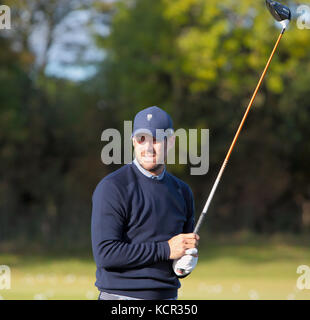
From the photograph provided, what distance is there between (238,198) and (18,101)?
32.3ft

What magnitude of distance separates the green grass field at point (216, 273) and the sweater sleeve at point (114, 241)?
28.4ft

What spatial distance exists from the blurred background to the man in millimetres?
17159

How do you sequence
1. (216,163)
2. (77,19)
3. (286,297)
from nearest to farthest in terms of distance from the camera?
(286,297) < (216,163) < (77,19)

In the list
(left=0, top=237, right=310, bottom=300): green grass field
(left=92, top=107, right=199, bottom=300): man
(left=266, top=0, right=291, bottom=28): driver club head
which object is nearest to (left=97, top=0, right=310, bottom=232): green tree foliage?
(left=0, top=237, right=310, bottom=300): green grass field

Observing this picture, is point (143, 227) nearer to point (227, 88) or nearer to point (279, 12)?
point (279, 12)

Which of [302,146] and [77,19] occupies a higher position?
[77,19]

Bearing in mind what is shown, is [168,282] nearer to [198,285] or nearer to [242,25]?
[198,285]

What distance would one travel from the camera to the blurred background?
2419cm

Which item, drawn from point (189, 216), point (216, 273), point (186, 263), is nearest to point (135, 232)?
point (186, 263)

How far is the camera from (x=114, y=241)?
349 centimetres

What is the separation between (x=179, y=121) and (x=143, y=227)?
23.5 m

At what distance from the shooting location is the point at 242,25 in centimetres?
2650

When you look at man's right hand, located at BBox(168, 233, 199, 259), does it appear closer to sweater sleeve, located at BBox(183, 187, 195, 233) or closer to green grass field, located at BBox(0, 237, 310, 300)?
sweater sleeve, located at BBox(183, 187, 195, 233)
